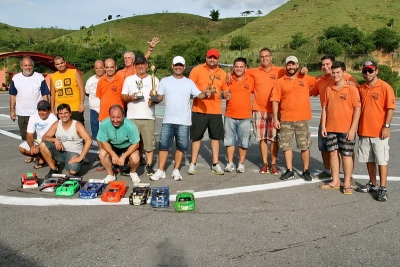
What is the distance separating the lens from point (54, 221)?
16.2ft

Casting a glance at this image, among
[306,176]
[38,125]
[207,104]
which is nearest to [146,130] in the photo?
[207,104]

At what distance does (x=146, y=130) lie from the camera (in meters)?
7.17

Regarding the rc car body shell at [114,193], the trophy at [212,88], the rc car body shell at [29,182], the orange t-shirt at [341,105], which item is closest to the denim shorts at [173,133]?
the trophy at [212,88]


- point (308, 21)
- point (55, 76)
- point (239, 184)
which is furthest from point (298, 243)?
point (308, 21)

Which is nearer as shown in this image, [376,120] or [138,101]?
[376,120]

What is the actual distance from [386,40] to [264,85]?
2289 inches

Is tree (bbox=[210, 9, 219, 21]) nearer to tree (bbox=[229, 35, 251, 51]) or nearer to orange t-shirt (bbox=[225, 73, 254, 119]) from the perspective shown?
tree (bbox=[229, 35, 251, 51])

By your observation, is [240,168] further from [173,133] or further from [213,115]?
[173,133]

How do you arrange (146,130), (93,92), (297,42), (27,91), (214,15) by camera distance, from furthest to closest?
(214,15)
(297,42)
(93,92)
(27,91)
(146,130)

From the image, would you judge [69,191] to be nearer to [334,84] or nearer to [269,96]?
[269,96]

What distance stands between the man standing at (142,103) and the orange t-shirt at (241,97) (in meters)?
1.39

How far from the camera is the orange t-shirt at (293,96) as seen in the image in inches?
267

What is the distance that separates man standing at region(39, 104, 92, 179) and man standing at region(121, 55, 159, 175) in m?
0.90

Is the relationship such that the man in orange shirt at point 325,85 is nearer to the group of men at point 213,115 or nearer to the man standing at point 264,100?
the group of men at point 213,115
